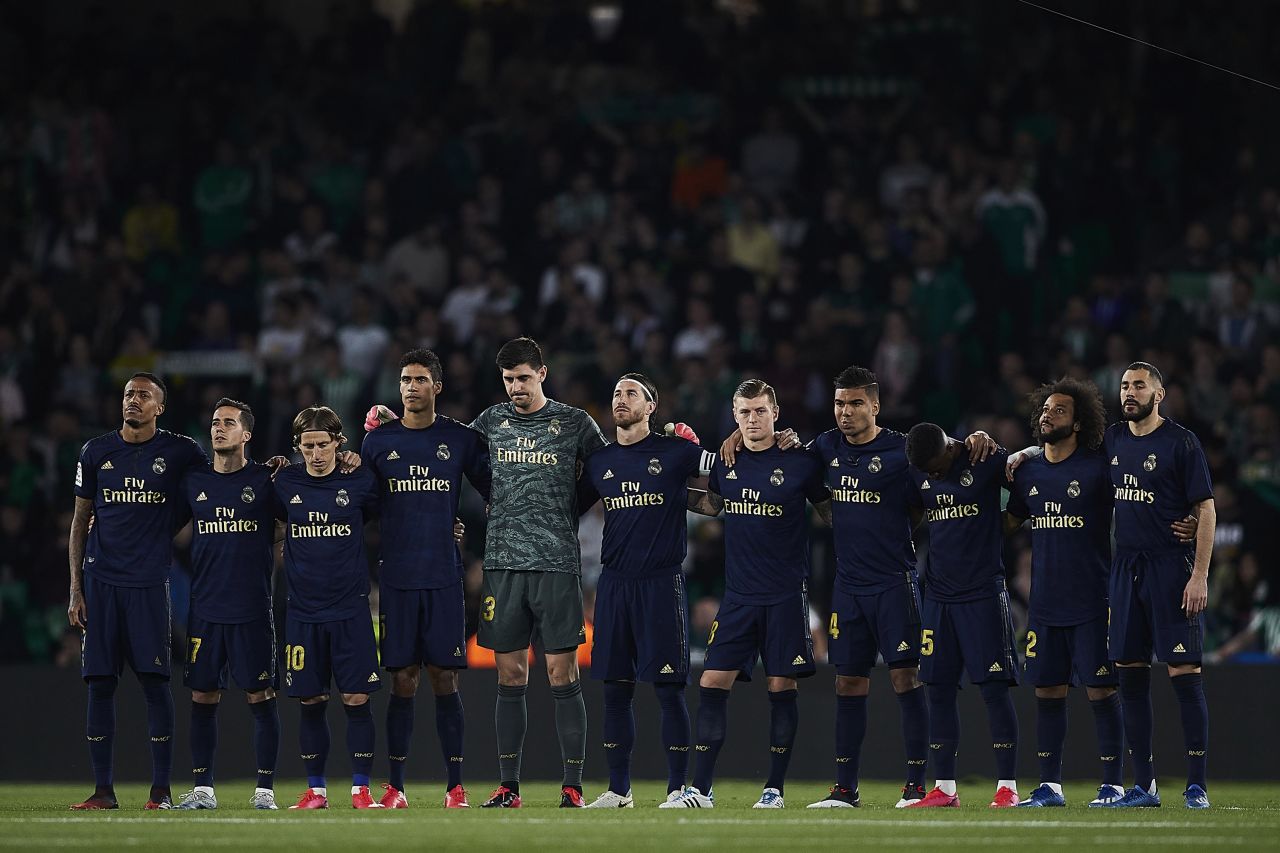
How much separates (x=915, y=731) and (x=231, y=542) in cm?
438

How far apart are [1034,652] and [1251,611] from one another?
16.3 feet

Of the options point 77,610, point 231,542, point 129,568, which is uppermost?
point 231,542

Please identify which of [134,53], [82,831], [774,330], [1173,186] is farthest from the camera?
[134,53]

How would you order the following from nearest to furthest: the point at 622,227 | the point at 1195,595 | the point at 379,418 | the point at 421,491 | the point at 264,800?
the point at 1195,595, the point at 264,800, the point at 421,491, the point at 379,418, the point at 622,227

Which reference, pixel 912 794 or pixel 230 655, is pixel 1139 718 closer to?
pixel 912 794

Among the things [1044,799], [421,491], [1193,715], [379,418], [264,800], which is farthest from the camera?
[379,418]

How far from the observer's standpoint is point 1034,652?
39.7 ft

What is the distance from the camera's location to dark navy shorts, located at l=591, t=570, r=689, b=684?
1201 centimetres

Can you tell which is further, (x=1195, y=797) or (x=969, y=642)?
(x=969, y=642)

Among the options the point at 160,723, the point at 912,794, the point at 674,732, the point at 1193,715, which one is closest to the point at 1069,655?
the point at 1193,715

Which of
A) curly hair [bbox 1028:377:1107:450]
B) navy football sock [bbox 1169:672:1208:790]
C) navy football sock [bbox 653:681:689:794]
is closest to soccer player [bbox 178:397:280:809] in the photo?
navy football sock [bbox 653:681:689:794]

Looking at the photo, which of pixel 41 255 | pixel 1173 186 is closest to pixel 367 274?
pixel 41 255

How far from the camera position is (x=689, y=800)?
11.9m

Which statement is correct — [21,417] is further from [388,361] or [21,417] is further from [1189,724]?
[1189,724]
